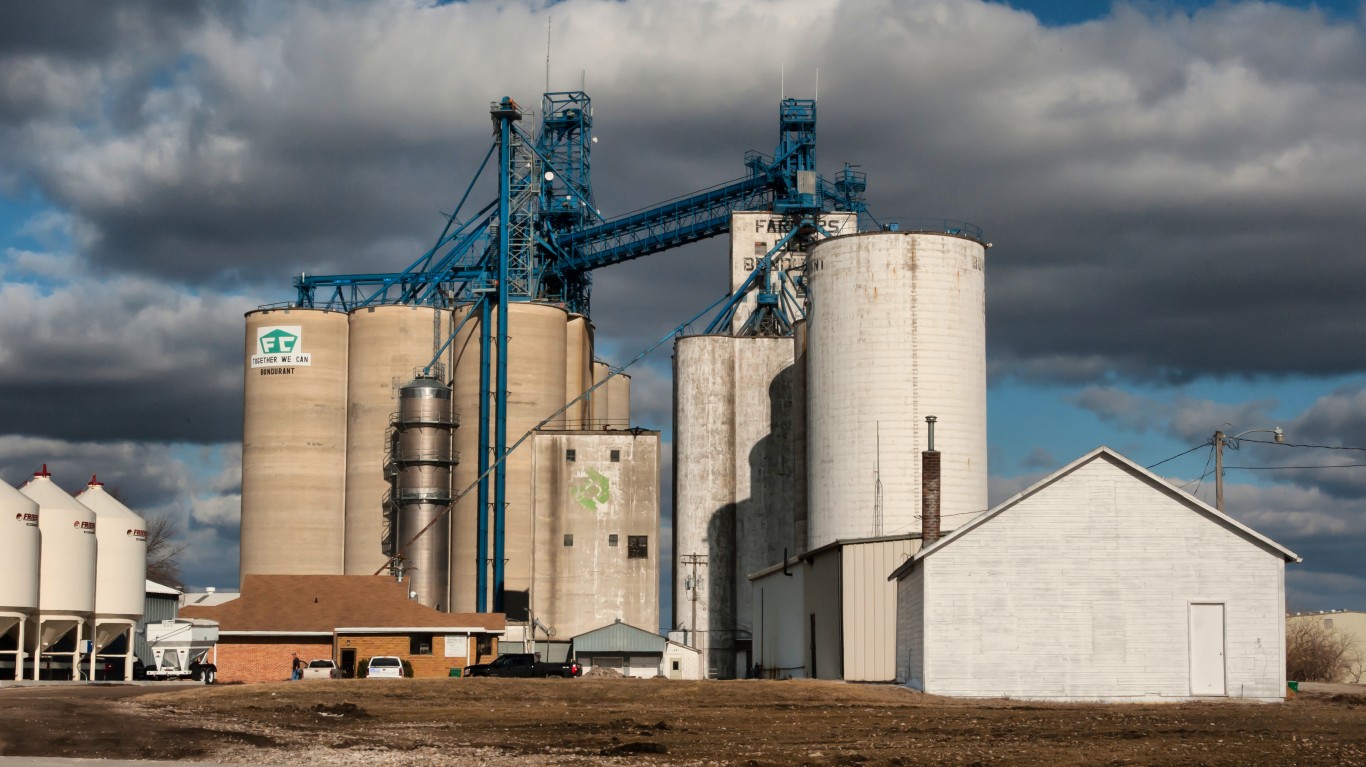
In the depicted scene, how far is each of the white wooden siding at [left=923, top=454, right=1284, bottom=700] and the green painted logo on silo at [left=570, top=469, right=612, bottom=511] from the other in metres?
43.0

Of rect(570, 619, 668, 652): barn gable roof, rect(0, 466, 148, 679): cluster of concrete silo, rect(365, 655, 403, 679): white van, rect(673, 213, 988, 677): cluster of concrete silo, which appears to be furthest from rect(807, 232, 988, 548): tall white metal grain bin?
rect(0, 466, 148, 679): cluster of concrete silo

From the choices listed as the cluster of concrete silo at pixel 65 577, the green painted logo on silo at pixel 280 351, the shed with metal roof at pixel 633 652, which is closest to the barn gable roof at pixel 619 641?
the shed with metal roof at pixel 633 652

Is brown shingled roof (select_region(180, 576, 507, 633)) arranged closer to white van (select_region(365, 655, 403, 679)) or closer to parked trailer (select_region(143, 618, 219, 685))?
parked trailer (select_region(143, 618, 219, 685))

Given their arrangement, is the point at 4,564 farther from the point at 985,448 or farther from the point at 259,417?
the point at 985,448

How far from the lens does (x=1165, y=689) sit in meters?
43.1

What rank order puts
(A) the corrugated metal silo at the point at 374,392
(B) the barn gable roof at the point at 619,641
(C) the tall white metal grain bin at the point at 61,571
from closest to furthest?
(C) the tall white metal grain bin at the point at 61,571, (B) the barn gable roof at the point at 619,641, (A) the corrugated metal silo at the point at 374,392

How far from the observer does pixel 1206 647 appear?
43.2 meters

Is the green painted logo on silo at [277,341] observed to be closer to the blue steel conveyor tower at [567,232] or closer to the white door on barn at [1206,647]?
the blue steel conveyor tower at [567,232]

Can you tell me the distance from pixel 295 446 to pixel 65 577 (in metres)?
25.5

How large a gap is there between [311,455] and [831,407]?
33.4m

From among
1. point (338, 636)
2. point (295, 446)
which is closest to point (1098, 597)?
point (338, 636)

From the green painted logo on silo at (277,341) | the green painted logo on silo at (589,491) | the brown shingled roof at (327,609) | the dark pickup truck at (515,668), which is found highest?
the green painted logo on silo at (277,341)

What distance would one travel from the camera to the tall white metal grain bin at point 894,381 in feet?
205

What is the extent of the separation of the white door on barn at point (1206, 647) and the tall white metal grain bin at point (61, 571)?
40.2m
